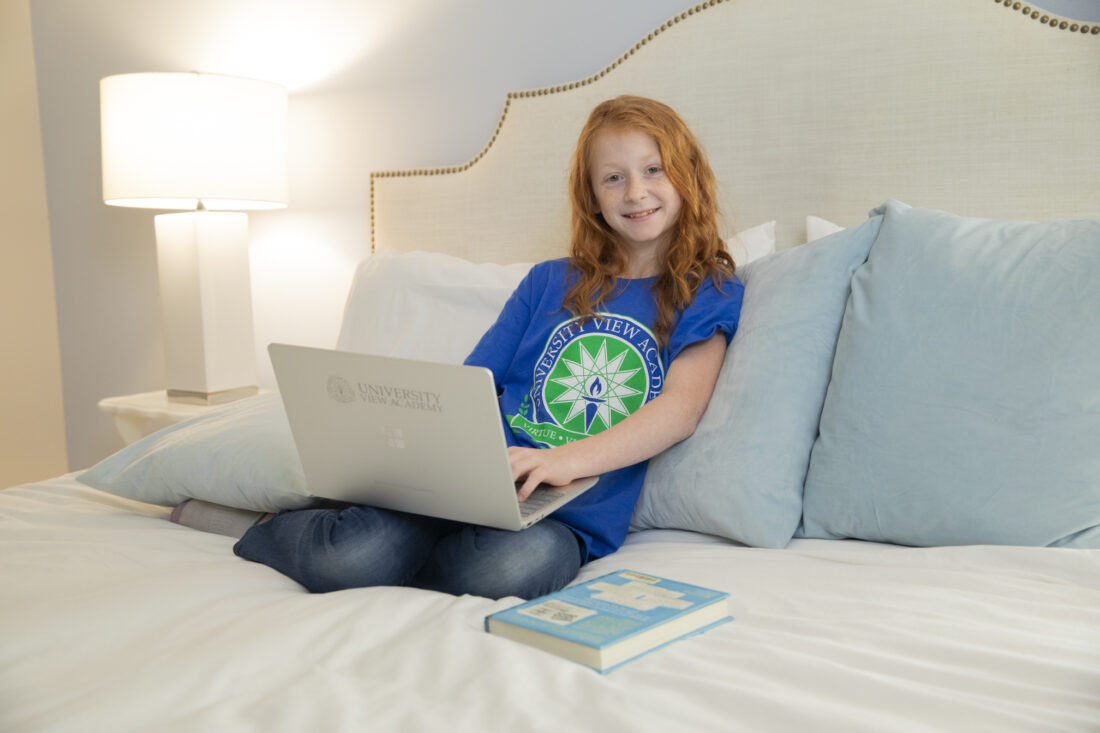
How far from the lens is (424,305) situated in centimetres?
167

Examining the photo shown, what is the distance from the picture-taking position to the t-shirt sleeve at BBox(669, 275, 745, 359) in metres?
1.24

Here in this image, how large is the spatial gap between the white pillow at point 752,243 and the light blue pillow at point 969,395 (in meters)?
0.37

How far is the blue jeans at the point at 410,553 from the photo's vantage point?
1057mm

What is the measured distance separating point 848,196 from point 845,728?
1.14 meters

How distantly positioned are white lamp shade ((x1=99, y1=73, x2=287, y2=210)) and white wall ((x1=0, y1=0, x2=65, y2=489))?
0.92m

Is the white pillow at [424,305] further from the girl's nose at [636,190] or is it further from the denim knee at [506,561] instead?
the denim knee at [506,561]

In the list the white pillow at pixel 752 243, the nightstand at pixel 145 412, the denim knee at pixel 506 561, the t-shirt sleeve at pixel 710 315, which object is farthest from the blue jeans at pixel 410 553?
the nightstand at pixel 145 412

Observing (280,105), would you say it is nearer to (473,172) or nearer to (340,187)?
(340,187)

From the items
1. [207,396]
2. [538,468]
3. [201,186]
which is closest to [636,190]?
[538,468]

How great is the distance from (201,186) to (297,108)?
445 millimetres

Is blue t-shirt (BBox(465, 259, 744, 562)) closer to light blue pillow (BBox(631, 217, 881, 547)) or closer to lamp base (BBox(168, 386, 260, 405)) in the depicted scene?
light blue pillow (BBox(631, 217, 881, 547))

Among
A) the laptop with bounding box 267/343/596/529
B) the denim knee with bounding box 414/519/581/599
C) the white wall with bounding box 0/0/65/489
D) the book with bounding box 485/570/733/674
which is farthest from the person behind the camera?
the white wall with bounding box 0/0/65/489

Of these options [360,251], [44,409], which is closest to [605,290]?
[360,251]

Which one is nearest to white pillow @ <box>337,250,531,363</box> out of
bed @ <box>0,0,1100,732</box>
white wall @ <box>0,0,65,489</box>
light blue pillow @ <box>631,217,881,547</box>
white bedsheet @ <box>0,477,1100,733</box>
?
bed @ <box>0,0,1100,732</box>
